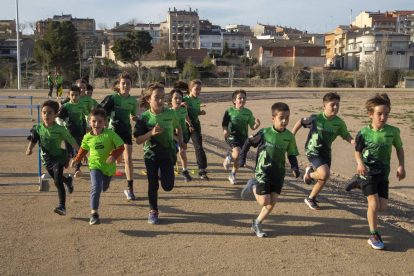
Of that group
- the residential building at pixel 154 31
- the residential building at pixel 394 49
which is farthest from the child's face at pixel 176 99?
the residential building at pixel 154 31

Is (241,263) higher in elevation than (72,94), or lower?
lower

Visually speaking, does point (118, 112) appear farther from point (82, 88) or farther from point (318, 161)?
point (318, 161)

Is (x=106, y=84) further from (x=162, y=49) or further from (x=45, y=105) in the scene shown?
(x=45, y=105)

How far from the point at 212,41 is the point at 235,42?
306 inches

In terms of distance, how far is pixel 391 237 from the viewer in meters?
5.14

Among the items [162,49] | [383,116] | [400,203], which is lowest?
[400,203]

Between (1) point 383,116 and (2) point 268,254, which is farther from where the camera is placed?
(1) point 383,116

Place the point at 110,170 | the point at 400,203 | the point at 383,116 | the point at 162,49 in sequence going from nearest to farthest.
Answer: the point at 383,116 < the point at 110,170 < the point at 400,203 < the point at 162,49

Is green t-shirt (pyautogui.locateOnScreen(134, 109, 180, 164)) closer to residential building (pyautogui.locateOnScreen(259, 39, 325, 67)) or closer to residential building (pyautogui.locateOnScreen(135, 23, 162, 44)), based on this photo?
residential building (pyautogui.locateOnScreen(259, 39, 325, 67))

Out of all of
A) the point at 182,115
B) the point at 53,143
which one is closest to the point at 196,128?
the point at 182,115

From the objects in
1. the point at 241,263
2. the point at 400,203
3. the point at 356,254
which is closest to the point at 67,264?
the point at 241,263

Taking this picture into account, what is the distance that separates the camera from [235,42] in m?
96.6

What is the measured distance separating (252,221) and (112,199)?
2.39 metres

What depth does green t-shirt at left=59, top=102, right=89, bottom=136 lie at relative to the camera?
24.9 ft
